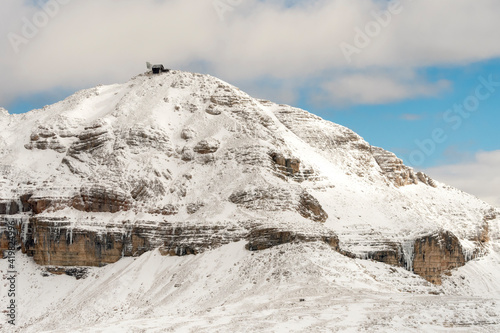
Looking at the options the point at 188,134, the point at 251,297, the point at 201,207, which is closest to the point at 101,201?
the point at 201,207

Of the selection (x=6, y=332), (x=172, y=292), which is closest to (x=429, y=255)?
(x=172, y=292)

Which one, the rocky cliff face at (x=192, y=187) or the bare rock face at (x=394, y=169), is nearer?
the rocky cliff face at (x=192, y=187)

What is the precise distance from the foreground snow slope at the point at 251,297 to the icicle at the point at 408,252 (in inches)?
313

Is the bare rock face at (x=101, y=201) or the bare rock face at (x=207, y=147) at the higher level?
the bare rock face at (x=207, y=147)

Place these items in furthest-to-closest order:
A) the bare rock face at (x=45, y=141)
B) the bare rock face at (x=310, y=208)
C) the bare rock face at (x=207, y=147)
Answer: the bare rock face at (x=45, y=141)
the bare rock face at (x=207, y=147)
the bare rock face at (x=310, y=208)

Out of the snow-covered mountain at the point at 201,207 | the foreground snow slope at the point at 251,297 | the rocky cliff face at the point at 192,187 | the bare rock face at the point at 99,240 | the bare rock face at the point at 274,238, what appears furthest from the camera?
the rocky cliff face at the point at 192,187

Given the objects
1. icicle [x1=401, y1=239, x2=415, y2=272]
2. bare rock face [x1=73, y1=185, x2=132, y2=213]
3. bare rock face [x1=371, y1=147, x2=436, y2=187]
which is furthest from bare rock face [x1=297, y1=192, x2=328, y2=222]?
bare rock face [x1=371, y1=147, x2=436, y2=187]

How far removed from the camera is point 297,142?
5192 inches

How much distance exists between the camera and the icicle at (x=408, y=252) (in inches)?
4200

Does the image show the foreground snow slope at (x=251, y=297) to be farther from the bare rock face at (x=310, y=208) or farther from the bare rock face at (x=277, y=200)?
the bare rock face at (x=310, y=208)

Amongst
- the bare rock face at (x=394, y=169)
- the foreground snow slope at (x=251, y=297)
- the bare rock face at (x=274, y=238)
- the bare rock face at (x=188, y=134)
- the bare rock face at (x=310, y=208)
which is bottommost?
the foreground snow slope at (x=251, y=297)

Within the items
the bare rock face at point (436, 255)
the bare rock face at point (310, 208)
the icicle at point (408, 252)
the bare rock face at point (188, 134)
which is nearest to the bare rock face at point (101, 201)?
the bare rock face at point (188, 134)

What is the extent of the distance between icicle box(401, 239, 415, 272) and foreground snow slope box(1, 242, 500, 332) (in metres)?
7.96

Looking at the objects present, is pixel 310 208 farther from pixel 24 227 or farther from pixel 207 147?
pixel 24 227
